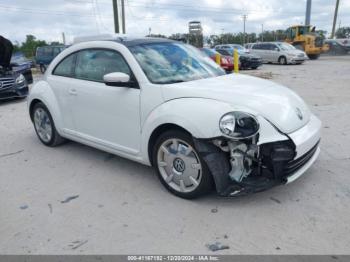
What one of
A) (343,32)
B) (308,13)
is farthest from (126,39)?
(343,32)

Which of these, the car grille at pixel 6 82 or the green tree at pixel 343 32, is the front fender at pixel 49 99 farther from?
the green tree at pixel 343 32

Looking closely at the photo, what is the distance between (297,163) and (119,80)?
2043mm

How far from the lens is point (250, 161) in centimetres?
309

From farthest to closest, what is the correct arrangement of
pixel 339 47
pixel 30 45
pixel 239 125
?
pixel 30 45 < pixel 339 47 < pixel 239 125

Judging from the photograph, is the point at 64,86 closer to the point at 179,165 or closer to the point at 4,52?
the point at 179,165

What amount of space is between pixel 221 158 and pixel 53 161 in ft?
9.02

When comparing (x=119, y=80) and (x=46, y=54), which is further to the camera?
(x=46, y=54)

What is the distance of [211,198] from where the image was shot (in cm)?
344

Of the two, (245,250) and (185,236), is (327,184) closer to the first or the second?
(245,250)

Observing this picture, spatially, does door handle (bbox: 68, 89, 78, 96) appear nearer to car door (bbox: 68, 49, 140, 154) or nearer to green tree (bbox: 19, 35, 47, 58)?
car door (bbox: 68, 49, 140, 154)

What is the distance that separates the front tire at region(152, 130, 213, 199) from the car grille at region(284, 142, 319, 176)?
0.73 meters

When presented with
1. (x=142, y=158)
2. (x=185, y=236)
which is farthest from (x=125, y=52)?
(x=185, y=236)

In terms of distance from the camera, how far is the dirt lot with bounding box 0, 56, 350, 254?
2740 mm

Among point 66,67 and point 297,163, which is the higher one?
point 66,67
